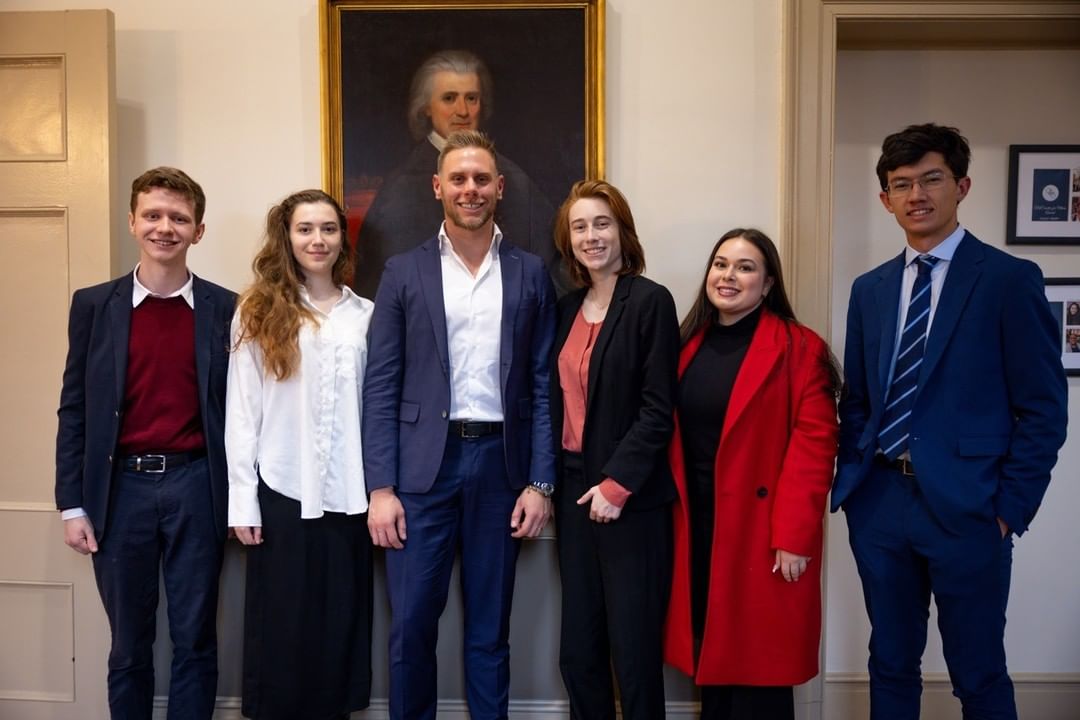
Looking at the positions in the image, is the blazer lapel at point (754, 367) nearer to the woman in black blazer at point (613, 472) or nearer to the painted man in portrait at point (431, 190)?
the woman in black blazer at point (613, 472)

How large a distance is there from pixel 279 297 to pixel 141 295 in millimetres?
406

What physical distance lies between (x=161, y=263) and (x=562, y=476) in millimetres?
1289

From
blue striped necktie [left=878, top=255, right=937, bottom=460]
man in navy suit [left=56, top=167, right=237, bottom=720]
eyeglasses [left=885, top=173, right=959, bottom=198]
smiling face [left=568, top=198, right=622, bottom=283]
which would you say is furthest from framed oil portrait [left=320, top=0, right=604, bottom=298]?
blue striped necktie [left=878, top=255, right=937, bottom=460]

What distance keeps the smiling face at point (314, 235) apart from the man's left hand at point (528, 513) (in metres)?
0.88

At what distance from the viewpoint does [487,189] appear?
201 centimetres

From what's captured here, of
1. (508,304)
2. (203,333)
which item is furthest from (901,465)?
(203,333)

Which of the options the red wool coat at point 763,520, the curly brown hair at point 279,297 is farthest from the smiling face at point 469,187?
the red wool coat at point 763,520

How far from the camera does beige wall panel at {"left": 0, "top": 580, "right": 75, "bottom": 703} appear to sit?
2336mm

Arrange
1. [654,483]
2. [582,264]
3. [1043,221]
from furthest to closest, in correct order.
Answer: [1043,221], [582,264], [654,483]

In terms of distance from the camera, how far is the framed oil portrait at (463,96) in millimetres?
2311

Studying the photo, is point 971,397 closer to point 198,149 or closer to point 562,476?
point 562,476

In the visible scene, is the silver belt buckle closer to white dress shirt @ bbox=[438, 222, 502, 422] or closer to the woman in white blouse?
the woman in white blouse

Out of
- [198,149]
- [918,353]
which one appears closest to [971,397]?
[918,353]

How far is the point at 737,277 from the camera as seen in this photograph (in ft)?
6.36
